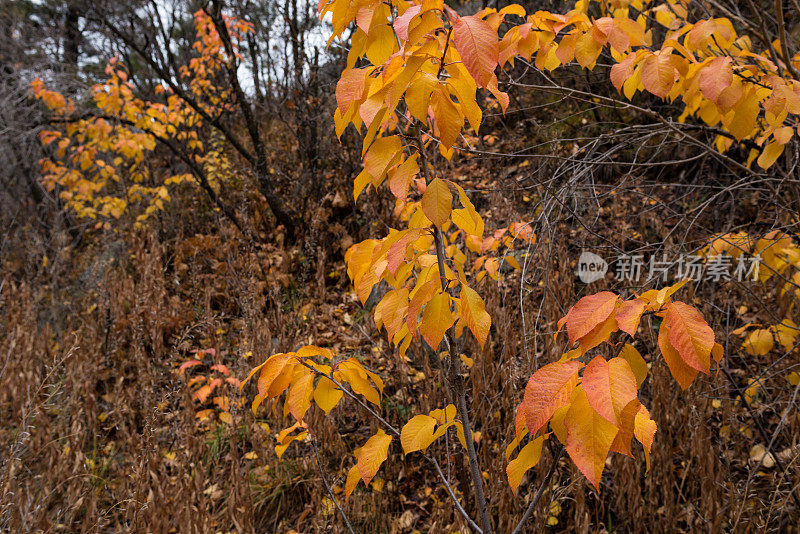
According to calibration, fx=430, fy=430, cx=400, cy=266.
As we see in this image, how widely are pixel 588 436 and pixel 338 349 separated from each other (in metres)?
2.51

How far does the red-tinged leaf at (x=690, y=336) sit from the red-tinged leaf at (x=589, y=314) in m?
0.09

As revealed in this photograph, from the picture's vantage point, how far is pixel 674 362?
0.70 metres

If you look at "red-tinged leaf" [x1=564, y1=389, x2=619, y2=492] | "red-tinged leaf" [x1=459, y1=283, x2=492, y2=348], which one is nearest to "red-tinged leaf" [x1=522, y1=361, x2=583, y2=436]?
"red-tinged leaf" [x1=564, y1=389, x2=619, y2=492]

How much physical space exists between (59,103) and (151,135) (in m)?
0.98

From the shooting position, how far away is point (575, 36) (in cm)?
127

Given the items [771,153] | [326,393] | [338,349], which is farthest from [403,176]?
[338,349]

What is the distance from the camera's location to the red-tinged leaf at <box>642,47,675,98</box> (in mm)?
1073

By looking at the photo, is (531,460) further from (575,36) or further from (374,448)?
(575,36)

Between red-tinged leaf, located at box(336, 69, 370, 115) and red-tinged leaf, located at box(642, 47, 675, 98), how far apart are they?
0.75m

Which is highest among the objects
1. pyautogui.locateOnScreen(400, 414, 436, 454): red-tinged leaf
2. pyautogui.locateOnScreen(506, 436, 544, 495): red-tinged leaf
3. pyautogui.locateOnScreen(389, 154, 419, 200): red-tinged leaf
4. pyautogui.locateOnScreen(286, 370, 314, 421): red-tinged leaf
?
pyautogui.locateOnScreen(389, 154, 419, 200): red-tinged leaf

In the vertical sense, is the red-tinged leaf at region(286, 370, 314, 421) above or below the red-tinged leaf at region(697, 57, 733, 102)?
below

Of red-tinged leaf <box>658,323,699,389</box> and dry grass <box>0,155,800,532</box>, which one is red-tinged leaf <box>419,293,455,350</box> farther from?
red-tinged leaf <box>658,323,699,389</box>

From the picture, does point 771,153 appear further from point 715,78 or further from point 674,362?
point 674,362

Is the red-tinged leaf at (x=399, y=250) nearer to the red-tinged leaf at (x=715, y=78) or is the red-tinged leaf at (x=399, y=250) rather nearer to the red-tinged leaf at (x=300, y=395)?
the red-tinged leaf at (x=300, y=395)
